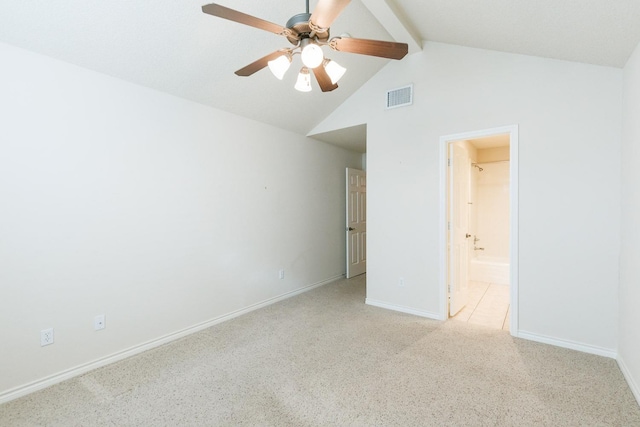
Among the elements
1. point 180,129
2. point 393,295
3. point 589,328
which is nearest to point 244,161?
point 180,129

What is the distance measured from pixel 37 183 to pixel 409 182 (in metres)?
3.35

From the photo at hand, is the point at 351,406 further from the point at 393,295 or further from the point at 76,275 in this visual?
the point at 76,275

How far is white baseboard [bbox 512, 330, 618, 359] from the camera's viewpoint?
8.18 ft

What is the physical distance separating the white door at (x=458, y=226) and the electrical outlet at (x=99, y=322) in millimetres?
3377

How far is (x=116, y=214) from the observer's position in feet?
8.34

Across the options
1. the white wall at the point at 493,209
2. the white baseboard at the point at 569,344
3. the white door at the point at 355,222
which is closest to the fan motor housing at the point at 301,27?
the white baseboard at the point at 569,344

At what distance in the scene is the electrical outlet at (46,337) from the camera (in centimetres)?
218

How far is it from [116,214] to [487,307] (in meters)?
4.18

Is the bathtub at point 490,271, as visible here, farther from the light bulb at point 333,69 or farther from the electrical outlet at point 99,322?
the electrical outlet at point 99,322

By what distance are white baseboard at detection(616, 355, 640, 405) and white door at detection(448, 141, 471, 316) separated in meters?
1.38

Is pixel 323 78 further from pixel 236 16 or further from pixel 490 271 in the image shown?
pixel 490 271

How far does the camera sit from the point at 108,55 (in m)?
2.30

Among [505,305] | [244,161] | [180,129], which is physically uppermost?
[180,129]

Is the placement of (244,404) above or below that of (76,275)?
below
